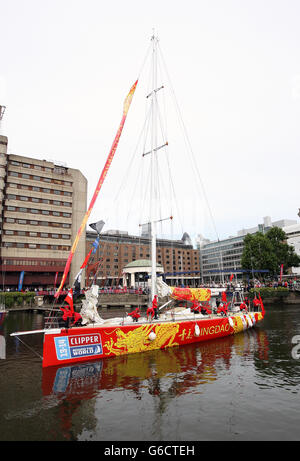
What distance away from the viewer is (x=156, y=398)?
920cm

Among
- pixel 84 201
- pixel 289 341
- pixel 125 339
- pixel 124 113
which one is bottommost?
pixel 289 341

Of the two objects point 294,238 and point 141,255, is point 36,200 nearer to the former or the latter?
point 141,255

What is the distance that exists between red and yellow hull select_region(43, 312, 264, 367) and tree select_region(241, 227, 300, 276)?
161ft

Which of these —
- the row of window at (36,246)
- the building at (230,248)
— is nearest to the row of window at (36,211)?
the row of window at (36,246)

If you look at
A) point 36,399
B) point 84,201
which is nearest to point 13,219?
point 84,201

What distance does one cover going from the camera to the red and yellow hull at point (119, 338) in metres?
12.6

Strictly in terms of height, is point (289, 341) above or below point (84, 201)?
below

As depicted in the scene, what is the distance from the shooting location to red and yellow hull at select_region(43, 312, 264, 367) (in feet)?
41.2

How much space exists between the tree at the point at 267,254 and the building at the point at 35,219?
3909 cm

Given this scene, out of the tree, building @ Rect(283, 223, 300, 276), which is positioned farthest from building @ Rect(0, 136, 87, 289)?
building @ Rect(283, 223, 300, 276)

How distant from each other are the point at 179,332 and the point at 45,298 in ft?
116

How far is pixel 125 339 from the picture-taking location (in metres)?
14.2

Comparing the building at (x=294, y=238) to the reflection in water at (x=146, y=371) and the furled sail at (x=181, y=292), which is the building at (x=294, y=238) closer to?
the furled sail at (x=181, y=292)
